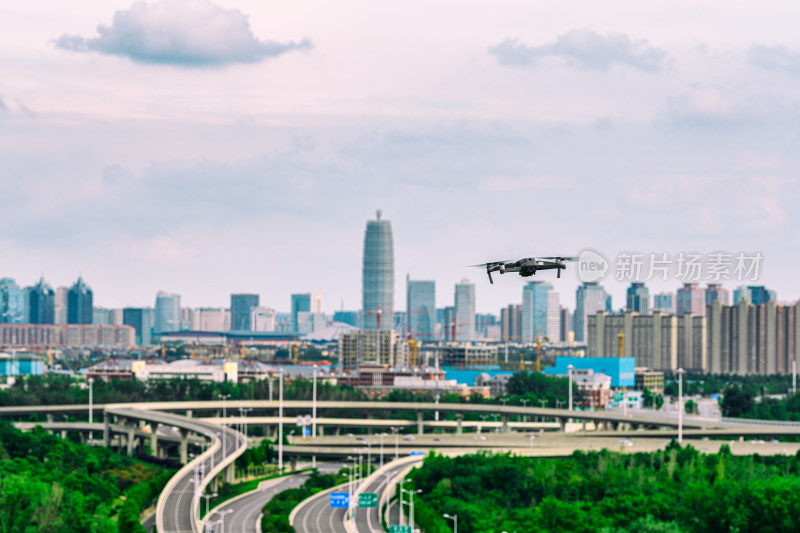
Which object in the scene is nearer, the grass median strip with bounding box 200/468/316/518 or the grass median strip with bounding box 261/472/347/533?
the grass median strip with bounding box 261/472/347/533

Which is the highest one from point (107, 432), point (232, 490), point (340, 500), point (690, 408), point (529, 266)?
point (529, 266)

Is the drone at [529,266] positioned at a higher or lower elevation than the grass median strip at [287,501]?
higher

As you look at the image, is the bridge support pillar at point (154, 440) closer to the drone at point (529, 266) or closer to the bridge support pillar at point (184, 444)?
the bridge support pillar at point (184, 444)

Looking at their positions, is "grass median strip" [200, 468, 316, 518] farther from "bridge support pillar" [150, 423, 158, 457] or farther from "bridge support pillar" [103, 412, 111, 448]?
"bridge support pillar" [103, 412, 111, 448]

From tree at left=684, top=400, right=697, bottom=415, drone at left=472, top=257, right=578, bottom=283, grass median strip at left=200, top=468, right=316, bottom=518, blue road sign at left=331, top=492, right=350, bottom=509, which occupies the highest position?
drone at left=472, top=257, right=578, bottom=283

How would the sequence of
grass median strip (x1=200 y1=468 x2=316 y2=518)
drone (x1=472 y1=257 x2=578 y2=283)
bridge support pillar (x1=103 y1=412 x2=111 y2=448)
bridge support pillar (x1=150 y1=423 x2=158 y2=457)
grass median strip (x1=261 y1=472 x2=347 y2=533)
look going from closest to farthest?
1. drone (x1=472 y1=257 x2=578 y2=283)
2. grass median strip (x1=261 y1=472 x2=347 y2=533)
3. grass median strip (x1=200 y1=468 x2=316 y2=518)
4. bridge support pillar (x1=150 y1=423 x2=158 y2=457)
5. bridge support pillar (x1=103 y1=412 x2=111 y2=448)

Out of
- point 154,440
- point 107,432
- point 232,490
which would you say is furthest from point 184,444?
point 232,490

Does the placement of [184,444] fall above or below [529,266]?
below

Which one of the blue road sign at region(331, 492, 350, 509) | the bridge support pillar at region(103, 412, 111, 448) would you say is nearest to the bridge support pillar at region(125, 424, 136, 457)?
the bridge support pillar at region(103, 412, 111, 448)

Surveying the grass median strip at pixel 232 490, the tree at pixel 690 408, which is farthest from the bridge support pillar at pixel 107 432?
the tree at pixel 690 408

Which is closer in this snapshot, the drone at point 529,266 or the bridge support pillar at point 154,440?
the drone at point 529,266

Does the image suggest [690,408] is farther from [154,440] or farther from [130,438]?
[130,438]
